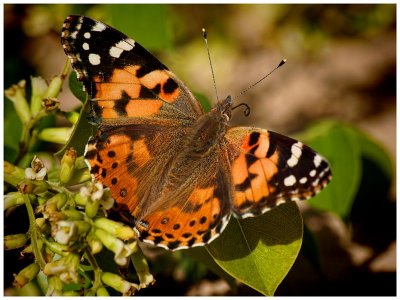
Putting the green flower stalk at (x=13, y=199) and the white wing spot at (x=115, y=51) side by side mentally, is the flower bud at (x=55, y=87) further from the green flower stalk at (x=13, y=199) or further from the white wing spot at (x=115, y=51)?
the green flower stalk at (x=13, y=199)

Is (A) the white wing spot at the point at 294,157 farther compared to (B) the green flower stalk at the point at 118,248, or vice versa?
(A) the white wing spot at the point at 294,157

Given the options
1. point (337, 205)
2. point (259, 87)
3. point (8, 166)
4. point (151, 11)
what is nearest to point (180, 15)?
point (259, 87)

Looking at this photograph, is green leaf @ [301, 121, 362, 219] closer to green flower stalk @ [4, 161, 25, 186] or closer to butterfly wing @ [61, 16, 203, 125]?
butterfly wing @ [61, 16, 203, 125]

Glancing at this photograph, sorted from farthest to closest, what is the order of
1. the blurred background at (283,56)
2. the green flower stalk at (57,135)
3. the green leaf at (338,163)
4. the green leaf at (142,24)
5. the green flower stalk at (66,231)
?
the blurred background at (283,56), the green leaf at (142,24), the green leaf at (338,163), the green flower stalk at (57,135), the green flower stalk at (66,231)

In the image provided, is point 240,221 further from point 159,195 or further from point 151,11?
point 151,11

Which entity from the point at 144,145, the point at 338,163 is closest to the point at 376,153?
the point at 338,163

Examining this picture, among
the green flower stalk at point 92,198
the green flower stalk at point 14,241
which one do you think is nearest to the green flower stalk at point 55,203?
the green flower stalk at point 92,198


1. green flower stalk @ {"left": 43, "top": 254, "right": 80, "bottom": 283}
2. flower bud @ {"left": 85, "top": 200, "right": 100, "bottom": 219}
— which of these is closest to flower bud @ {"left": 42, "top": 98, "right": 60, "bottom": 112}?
flower bud @ {"left": 85, "top": 200, "right": 100, "bottom": 219}
